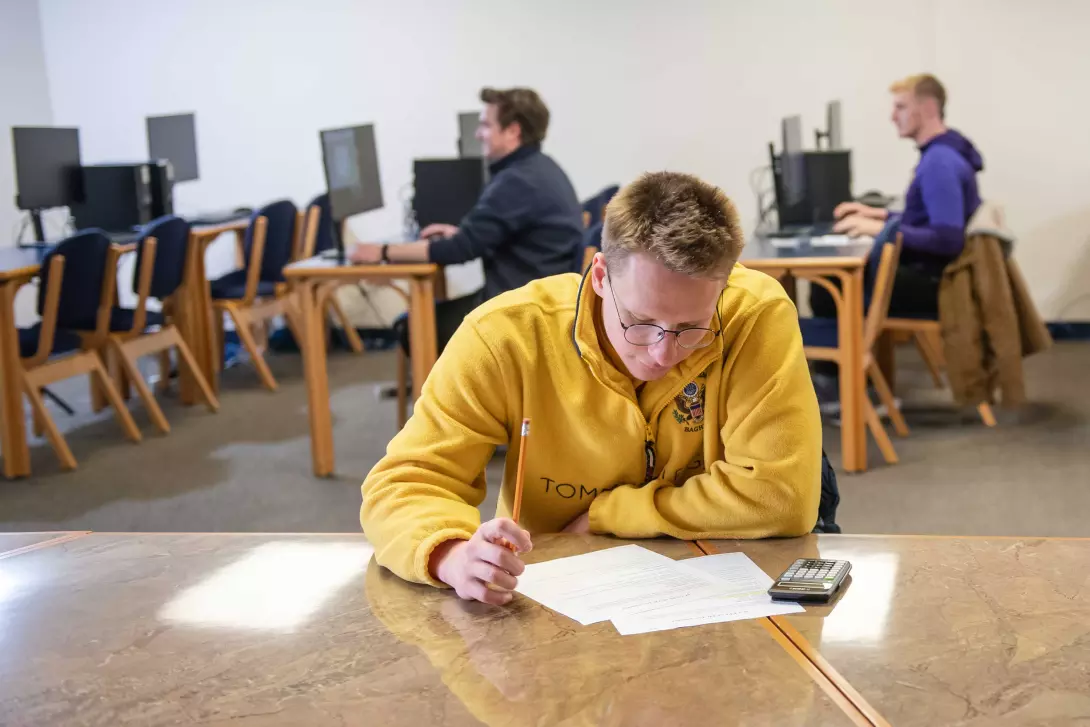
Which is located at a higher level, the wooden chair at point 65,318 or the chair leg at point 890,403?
the wooden chair at point 65,318

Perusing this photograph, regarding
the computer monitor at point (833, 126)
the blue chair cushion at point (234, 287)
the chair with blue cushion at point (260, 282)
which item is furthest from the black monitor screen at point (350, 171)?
the computer monitor at point (833, 126)

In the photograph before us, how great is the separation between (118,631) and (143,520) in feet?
8.33

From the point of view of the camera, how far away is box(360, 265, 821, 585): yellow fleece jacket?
1.48m

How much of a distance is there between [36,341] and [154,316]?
0.72 meters

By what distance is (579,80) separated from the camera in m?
6.31

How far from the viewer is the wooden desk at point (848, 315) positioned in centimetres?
375

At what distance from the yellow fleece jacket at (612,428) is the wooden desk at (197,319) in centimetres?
387

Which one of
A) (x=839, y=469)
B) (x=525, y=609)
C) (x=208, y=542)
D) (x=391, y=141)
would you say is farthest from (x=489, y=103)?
(x=525, y=609)

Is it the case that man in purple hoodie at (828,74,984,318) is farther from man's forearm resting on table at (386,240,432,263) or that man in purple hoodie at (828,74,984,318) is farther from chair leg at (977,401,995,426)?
man's forearm resting on table at (386,240,432,263)

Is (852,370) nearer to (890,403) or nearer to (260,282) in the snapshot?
(890,403)

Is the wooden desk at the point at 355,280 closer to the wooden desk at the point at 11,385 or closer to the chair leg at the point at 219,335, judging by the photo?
the wooden desk at the point at 11,385

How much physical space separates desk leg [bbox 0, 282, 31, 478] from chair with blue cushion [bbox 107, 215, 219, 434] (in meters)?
0.53

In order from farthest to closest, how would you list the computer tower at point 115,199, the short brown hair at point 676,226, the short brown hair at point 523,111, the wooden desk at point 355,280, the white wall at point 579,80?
the white wall at point 579,80
the computer tower at point 115,199
the short brown hair at point 523,111
the wooden desk at point 355,280
the short brown hair at point 676,226

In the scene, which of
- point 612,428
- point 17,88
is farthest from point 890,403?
point 17,88
